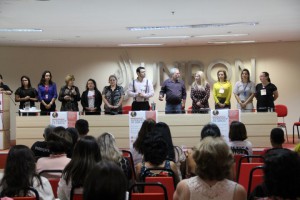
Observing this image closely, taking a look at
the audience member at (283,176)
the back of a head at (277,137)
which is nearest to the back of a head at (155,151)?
the back of a head at (277,137)

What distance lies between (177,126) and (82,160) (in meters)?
5.55

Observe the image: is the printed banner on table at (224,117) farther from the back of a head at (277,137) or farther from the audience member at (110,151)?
the audience member at (110,151)

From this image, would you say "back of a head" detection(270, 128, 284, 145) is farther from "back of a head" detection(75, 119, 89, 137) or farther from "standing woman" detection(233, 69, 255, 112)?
"standing woman" detection(233, 69, 255, 112)

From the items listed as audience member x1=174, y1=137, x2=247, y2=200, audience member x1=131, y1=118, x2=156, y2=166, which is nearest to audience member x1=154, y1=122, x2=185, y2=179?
audience member x1=131, y1=118, x2=156, y2=166

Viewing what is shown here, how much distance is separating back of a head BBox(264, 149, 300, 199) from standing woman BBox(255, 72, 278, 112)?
706cm

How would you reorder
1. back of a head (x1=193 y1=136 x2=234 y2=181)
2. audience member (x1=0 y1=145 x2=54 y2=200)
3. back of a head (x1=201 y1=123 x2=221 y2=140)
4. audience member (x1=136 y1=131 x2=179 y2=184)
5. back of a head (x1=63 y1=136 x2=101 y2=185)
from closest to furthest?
back of a head (x1=193 y1=136 x2=234 y2=181), audience member (x1=0 y1=145 x2=54 y2=200), back of a head (x1=63 y1=136 x2=101 y2=185), audience member (x1=136 y1=131 x2=179 y2=184), back of a head (x1=201 y1=123 x2=221 y2=140)

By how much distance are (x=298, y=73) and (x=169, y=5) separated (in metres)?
6.81

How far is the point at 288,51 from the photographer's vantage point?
42.9ft

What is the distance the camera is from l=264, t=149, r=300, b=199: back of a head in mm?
2314

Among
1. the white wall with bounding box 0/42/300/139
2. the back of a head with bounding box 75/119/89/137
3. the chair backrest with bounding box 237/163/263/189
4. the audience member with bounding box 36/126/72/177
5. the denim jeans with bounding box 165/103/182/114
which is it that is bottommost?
the chair backrest with bounding box 237/163/263/189

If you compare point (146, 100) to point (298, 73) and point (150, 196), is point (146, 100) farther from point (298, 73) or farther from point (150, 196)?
point (150, 196)

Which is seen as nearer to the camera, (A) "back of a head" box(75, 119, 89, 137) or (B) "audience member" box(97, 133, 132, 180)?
(B) "audience member" box(97, 133, 132, 180)

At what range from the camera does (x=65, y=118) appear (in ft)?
28.8

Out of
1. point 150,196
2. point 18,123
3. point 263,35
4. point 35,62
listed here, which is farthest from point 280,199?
point 35,62
